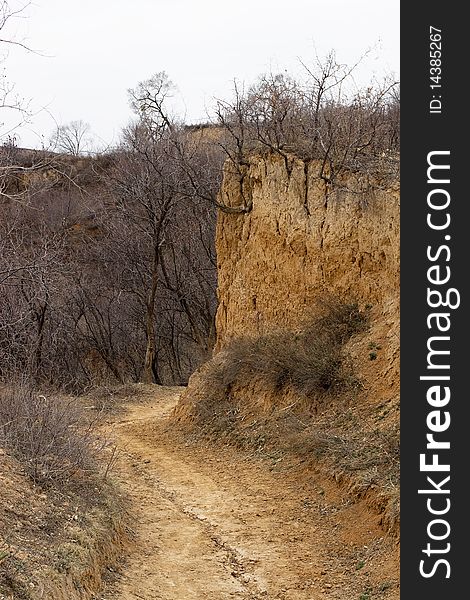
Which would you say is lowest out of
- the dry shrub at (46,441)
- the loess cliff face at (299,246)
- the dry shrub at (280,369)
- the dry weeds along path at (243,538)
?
the dry weeds along path at (243,538)

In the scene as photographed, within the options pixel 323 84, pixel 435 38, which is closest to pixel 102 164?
pixel 323 84

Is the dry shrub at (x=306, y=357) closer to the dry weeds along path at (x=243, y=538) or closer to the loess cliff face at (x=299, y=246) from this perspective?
the loess cliff face at (x=299, y=246)

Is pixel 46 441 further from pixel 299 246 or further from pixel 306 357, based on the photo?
pixel 299 246

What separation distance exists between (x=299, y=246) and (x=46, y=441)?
17.7 feet

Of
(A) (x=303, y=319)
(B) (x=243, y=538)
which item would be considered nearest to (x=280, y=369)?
(A) (x=303, y=319)

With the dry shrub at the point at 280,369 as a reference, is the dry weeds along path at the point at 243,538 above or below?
below

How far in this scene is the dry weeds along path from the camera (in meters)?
6.10

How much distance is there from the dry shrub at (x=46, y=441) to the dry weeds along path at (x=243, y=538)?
0.93 m

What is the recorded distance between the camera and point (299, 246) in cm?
1120

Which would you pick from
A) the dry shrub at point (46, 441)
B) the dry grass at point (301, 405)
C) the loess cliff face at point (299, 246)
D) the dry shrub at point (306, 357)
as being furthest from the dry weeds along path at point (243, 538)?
the loess cliff face at point (299, 246)

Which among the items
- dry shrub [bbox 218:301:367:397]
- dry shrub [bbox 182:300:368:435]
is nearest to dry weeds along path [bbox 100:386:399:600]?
dry shrub [bbox 182:300:368:435]

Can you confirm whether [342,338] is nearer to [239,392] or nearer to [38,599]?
[239,392]

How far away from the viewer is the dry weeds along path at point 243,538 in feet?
20.0

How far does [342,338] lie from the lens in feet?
32.9
